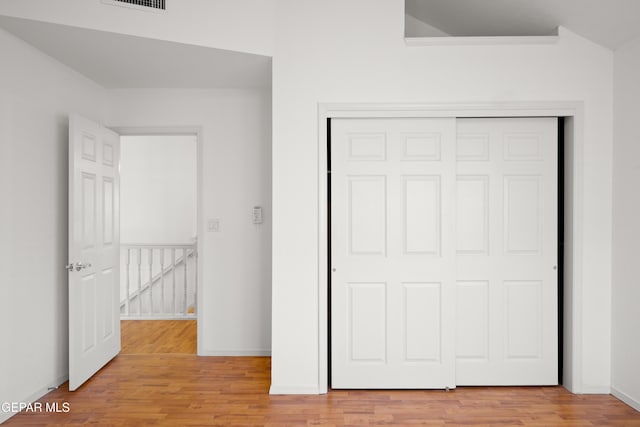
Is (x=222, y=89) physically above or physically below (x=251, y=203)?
above

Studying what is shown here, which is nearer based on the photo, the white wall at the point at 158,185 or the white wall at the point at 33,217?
the white wall at the point at 33,217

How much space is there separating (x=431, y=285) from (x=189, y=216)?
4127 mm

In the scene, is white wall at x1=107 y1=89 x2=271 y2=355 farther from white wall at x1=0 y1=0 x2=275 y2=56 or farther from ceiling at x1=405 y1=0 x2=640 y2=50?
ceiling at x1=405 y1=0 x2=640 y2=50

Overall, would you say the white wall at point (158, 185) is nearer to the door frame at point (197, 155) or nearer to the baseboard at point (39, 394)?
the door frame at point (197, 155)

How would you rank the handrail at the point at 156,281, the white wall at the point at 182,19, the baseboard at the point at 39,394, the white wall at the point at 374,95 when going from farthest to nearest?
the handrail at the point at 156,281, the white wall at the point at 374,95, the baseboard at the point at 39,394, the white wall at the point at 182,19

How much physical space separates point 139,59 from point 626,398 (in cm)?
421

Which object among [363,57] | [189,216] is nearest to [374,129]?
[363,57]

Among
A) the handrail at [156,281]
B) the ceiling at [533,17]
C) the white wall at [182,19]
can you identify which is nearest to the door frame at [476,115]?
the ceiling at [533,17]

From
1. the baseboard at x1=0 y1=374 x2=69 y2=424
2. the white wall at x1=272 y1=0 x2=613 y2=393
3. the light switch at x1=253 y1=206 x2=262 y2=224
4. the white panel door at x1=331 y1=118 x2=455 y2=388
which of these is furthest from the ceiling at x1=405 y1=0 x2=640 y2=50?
the baseboard at x1=0 y1=374 x2=69 y2=424

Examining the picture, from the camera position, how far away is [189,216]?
→ 21.0ft

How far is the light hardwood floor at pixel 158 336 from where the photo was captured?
4.30 meters

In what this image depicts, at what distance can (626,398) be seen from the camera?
3.10 m

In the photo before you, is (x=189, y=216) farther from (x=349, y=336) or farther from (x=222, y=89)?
(x=349, y=336)

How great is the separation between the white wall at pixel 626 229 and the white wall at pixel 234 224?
9.06ft
